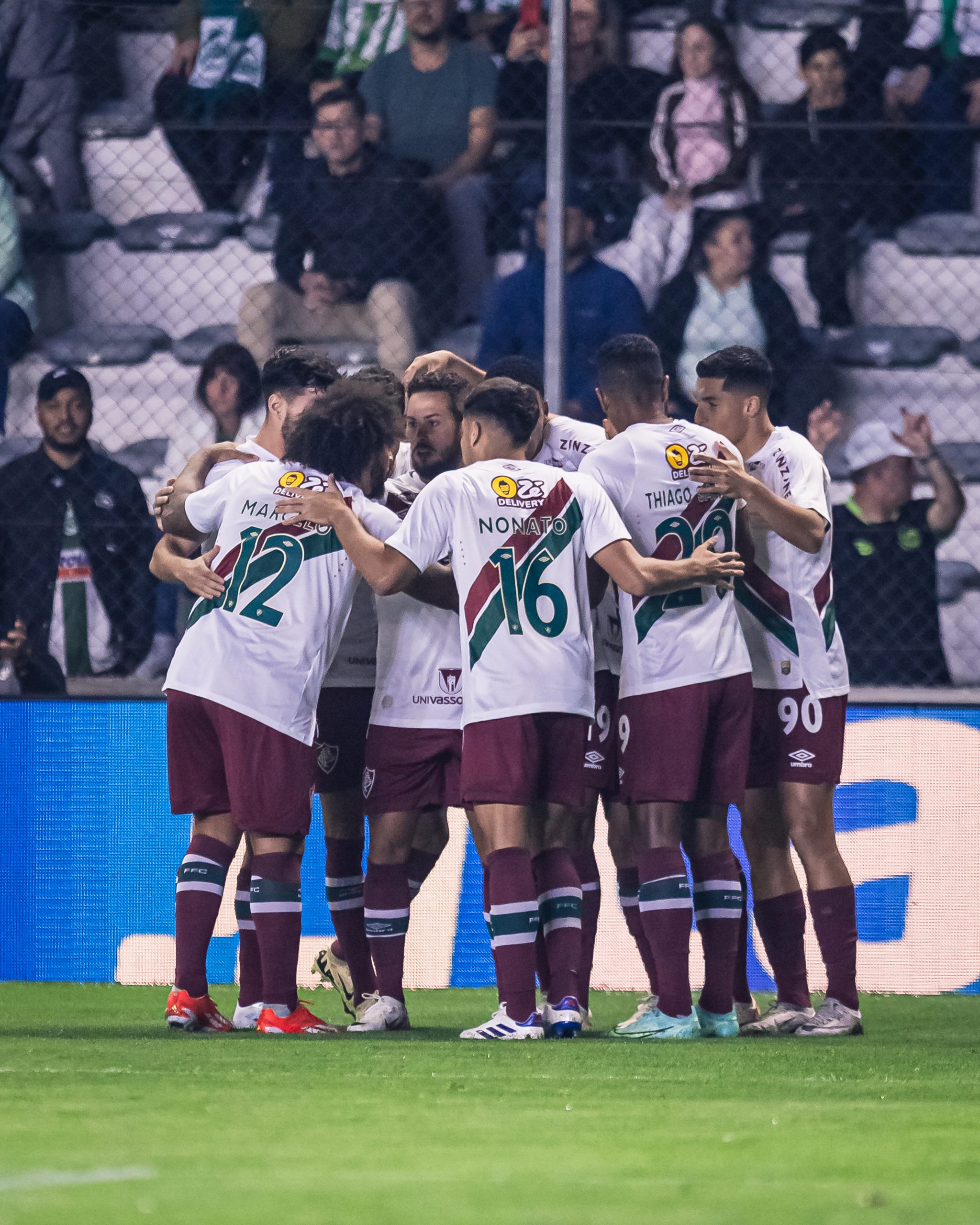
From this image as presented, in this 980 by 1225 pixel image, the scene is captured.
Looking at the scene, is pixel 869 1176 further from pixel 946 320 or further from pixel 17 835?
pixel 946 320

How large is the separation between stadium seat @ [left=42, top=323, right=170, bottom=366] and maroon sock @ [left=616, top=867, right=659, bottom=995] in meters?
4.88

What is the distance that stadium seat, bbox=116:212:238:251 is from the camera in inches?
355

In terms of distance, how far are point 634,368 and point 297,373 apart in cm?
88

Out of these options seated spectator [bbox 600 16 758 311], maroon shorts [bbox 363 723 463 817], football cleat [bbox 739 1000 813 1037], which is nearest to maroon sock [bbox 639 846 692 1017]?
football cleat [bbox 739 1000 813 1037]

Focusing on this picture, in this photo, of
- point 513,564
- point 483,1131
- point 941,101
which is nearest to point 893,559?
point 941,101

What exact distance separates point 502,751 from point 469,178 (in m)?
4.87

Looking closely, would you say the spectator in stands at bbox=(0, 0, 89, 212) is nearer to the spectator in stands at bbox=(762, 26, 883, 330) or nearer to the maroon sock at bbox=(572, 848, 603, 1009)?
the spectator in stands at bbox=(762, 26, 883, 330)

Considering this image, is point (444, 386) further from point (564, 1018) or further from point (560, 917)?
point (564, 1018)

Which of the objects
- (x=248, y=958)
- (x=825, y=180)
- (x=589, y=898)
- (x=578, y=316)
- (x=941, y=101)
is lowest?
(x=248, y=958)

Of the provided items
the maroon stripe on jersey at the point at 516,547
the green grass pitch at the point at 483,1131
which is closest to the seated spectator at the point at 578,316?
the maroon stripe on jersey at the point at 516,547

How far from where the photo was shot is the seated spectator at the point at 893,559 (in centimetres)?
728

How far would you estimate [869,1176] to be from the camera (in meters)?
2.51

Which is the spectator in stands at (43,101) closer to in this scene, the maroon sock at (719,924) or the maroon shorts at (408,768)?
the maroon shorts at (408,768)

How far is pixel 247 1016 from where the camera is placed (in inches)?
182
